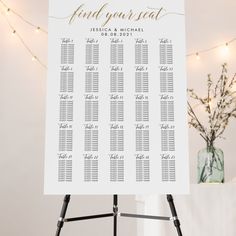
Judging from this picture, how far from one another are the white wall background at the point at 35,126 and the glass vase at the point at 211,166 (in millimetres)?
529

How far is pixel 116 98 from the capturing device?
1.67 m

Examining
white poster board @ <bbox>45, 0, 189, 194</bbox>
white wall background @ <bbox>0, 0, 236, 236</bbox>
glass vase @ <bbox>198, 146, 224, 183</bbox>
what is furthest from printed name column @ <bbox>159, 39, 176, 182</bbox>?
white wall background @ <bbox>0, 0, 236, 236</bbox>

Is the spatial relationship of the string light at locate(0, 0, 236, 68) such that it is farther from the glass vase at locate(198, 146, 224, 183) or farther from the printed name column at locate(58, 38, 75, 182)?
the printed name column at locate(58, 38, 75, 182)

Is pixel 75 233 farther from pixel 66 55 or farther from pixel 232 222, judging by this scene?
pixel 66 55

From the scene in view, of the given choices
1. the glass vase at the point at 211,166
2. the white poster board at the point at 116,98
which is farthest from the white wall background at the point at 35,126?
the white poster board at the point at 116,98

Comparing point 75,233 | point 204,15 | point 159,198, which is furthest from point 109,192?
point 204,15

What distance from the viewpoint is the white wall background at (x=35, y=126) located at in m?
2.55

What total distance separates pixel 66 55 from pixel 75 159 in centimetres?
38

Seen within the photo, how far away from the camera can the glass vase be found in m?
2.09

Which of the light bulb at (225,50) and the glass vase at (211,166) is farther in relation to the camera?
the light bulb at (225,50)

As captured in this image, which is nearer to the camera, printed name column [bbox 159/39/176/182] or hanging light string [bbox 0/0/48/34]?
printed name column [bbox 159/39/176/182]

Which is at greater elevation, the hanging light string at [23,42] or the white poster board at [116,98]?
the hanging light string at [23,42]

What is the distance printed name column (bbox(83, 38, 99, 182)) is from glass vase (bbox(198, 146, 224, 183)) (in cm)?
67

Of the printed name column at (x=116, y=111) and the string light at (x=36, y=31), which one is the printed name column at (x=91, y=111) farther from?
the string light at (x=36, y=31)
